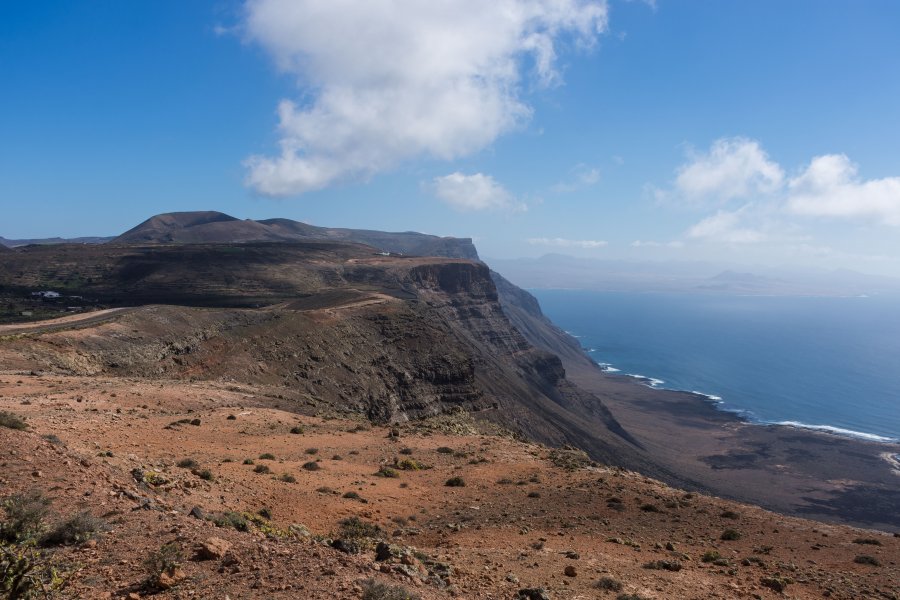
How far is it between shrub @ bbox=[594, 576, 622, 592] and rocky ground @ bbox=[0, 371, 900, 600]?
4 centimetres

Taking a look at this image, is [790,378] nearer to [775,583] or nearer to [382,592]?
[775,583]

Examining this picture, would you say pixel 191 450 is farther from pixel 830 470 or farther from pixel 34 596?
pixel 830 470

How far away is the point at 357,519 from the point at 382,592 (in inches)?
283

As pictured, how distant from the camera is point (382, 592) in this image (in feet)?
23.9

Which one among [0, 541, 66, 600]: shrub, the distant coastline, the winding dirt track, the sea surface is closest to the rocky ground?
[0, 541, 66, 600]: shrub

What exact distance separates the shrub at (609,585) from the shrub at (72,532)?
30.2 feet

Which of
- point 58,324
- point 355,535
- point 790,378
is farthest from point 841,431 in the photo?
point 58,324

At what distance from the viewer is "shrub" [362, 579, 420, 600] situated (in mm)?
7172

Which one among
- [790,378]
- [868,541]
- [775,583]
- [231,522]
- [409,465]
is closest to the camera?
[231,522]

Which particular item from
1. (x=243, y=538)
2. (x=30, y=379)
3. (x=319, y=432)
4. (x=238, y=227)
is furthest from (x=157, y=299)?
(x=238, y=227)

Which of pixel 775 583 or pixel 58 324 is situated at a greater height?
pixel 58 324

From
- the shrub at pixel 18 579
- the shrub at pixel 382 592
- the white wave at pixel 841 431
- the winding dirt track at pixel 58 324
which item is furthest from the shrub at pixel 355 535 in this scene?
the white wave at pixel 841 431

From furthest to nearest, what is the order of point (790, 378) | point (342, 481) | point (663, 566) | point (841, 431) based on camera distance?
point (790, 378) → point (841, 431) → point (342, 481) → point (663, 566)

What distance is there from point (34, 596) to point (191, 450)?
14.0 m
